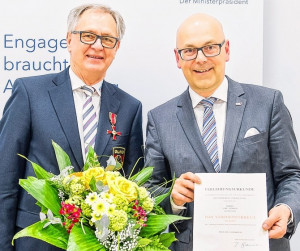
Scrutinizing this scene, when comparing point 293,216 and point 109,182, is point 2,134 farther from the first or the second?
point 293,216

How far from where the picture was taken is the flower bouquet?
1673 mm

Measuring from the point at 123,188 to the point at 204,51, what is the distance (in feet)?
2.91

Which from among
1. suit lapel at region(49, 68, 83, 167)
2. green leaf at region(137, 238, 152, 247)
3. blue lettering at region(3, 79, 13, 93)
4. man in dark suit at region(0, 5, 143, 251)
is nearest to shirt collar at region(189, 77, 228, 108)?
man in dark suit at region(0, 5, 143, 251)

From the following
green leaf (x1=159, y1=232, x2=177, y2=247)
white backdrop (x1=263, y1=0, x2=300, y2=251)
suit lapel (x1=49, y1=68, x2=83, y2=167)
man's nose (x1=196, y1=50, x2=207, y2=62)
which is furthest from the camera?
white backdrop (x1=263, y1=0, x2=300, y2=251)

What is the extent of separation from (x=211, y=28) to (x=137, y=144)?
2.49 ft

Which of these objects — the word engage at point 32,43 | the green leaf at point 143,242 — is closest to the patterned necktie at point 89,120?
the word engage at point 32,43

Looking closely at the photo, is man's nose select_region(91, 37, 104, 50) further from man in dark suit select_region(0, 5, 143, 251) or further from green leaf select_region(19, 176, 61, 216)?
green leaf select_region(19, 176, 61, 216)

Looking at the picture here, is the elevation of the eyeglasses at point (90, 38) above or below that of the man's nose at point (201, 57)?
above

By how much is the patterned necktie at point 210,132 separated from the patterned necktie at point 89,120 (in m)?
0.59

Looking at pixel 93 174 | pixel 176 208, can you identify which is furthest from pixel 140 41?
pixel 93 174

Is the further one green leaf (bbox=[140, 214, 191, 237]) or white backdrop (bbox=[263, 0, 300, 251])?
white backdrop (bbox=[263, 0, 300, 251])

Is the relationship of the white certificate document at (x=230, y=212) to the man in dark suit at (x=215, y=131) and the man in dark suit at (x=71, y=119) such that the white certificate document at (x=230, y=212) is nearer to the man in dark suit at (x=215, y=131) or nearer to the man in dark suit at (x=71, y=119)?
the man in dark suit at (x=215, y=131)

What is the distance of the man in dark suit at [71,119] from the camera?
231 centimetres

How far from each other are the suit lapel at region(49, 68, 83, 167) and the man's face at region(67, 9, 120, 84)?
0.38ft
